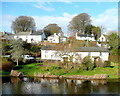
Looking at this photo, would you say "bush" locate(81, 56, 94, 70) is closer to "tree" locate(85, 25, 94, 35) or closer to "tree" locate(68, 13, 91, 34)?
"tree" locate(68, 13, 91, 34)

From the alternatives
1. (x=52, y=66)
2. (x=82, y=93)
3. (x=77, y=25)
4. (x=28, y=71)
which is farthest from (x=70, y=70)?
(x=77, y=25)

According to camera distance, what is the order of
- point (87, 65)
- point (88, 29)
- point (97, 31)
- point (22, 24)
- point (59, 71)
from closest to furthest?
1. point (59, 71)
2. point (87, 65)
3. point (97, 31)
4. point (88, 29)
5. point (22, 24)

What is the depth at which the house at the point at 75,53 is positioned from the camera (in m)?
31.3

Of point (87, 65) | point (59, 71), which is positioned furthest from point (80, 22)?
point (59, 71)

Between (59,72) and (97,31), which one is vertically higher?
(97,31)

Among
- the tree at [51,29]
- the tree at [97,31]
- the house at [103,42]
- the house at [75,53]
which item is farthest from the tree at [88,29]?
the house at [75,53]

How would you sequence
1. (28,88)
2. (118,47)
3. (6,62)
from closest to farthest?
(28,88), (6,62), (118,47)

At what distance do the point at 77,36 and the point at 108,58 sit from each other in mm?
23068

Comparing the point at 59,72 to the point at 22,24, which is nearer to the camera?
the point at 59,72

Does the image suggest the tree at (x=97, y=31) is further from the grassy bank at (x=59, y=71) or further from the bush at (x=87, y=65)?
the bush at (x=87, y=65)

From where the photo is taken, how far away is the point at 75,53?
3269 cm

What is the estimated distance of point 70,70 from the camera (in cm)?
2681

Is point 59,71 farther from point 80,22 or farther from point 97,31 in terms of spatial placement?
point 80,22

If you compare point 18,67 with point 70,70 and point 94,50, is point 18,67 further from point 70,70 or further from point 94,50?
point 94,50
